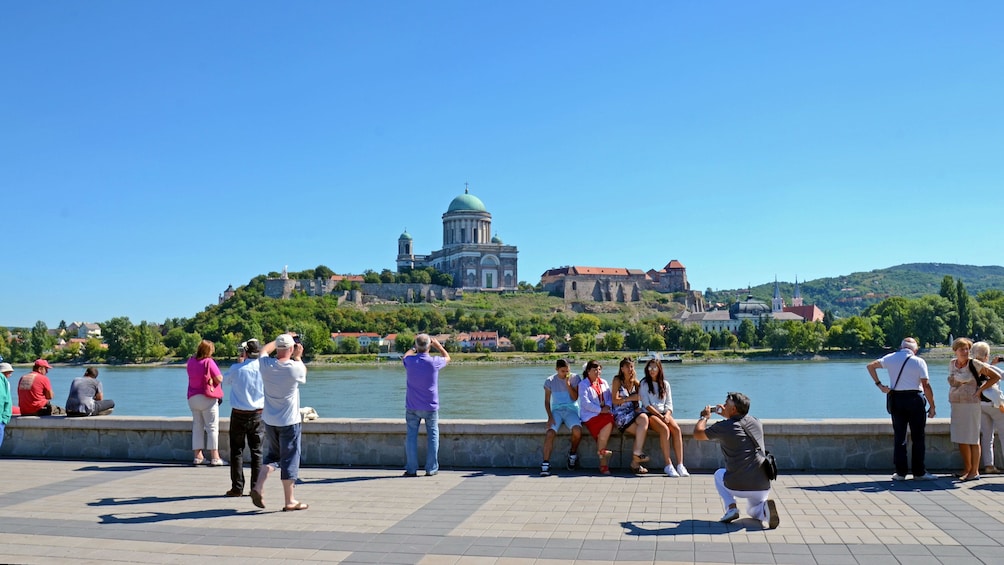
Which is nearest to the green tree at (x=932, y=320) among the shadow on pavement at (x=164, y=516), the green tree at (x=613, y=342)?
the green tree at (x=613, y=342)

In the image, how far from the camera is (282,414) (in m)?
7.15

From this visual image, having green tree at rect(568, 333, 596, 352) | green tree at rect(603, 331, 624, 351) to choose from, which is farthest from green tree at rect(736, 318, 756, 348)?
green tree at rect(568, 333, 596, 352)

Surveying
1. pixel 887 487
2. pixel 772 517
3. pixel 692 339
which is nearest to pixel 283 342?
pixel 772 517

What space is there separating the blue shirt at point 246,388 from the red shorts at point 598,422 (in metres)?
3.19

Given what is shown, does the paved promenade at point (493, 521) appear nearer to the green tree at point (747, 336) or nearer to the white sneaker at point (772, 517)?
the white sneaker at point (772, 517)

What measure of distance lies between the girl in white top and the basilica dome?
428 feet

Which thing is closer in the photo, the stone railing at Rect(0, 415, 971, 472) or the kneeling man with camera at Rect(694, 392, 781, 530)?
the kneeling man with camera at Rect(694, 392, 781, 530)

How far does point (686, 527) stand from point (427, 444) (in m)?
3.24

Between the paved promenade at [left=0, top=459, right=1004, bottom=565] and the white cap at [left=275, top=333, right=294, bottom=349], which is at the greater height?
the white cap at [left=275, top=333, right=294, bottom=349]

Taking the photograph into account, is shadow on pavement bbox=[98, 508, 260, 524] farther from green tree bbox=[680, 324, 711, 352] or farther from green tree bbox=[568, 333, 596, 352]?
green tree bbox=[680, 324, 711, 352]

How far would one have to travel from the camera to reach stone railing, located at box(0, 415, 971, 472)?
27.7ft

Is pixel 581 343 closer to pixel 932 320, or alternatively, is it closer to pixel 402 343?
pixel 402 343

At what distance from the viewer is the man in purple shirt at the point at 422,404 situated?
858cm

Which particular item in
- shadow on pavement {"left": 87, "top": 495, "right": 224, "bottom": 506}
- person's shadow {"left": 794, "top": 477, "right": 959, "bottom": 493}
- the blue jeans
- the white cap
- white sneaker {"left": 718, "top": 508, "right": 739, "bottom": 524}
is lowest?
shadow on pavement {"left": 87, "top": 495, "right": 224, "bottom": 506}
